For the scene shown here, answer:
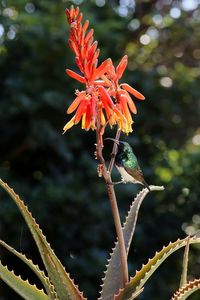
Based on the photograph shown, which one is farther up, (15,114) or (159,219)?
(15,114)

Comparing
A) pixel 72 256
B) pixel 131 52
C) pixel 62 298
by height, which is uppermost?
pixel 131 52

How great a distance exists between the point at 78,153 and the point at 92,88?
289cm

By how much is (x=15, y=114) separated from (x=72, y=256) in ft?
3.23

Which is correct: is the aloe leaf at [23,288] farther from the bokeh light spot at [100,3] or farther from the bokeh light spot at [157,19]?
the bokeh light spot at [157,19]

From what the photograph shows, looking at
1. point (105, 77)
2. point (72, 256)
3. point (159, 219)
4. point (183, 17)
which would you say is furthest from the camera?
point (183, 17)

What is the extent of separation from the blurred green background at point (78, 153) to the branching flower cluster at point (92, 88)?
85.1 inches

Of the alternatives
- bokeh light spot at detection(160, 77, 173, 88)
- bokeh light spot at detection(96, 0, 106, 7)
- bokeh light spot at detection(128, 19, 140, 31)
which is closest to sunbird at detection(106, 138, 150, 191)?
bokeh light spot at detection(160, 77, 173, 88)

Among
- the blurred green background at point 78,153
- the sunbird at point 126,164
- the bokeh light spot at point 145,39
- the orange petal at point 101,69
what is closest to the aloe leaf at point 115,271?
the sunbird at point 126,164

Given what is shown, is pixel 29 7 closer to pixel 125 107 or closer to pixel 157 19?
pixel 157 19

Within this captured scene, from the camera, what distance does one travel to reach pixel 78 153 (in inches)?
164

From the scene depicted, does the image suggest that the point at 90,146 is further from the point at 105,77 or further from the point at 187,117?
the point at 105,77

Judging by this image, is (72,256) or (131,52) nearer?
(72,256)

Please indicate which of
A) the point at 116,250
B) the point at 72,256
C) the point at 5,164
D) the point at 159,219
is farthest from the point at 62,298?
the point at 5,164

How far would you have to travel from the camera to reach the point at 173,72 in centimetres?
461
